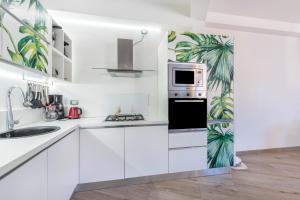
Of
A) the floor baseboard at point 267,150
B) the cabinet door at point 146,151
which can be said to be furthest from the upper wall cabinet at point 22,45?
the floor baseboard at point 267,150

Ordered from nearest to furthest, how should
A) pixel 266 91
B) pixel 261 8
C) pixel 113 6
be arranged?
pixel 113 6, pixel 261 8, pixel 266 91

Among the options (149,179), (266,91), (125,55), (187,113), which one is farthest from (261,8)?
(149,179)

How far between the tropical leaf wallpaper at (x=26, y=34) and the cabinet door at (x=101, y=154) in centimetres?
90

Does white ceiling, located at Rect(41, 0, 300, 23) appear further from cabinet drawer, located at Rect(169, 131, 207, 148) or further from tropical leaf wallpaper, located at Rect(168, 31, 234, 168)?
cabinet drawer, located at Rect(169, 131, 207, 148)

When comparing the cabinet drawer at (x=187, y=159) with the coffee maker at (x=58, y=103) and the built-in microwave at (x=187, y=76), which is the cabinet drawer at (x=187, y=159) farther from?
the coffee maker at (x=58, y=103)

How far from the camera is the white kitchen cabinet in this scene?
1246 mm

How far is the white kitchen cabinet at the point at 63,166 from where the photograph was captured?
125 centimetres

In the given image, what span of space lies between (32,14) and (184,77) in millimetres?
1793

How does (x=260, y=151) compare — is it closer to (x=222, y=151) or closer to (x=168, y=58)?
(x=222, y=151)

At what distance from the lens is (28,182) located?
0.93 meters

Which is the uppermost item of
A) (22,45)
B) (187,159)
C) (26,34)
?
(26,34)

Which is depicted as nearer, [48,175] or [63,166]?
[48,175]

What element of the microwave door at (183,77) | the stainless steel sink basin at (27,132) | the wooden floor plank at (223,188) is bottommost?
the wooden floor plank at (223,188)

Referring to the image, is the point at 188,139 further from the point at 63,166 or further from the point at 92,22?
the point at 92,22
